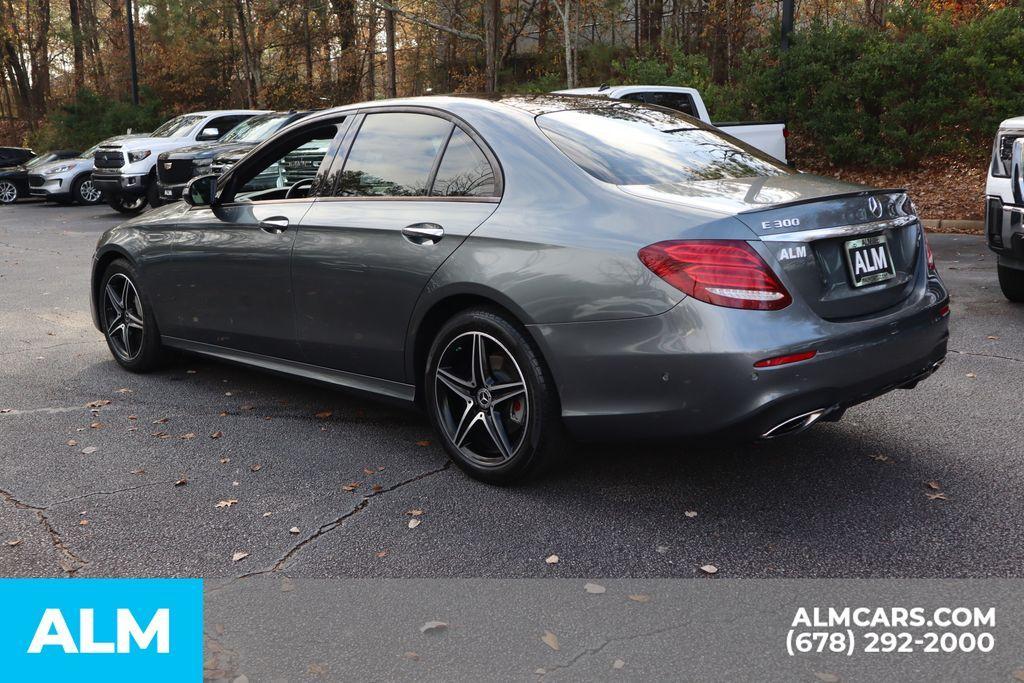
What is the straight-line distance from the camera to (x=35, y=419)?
5.62 m

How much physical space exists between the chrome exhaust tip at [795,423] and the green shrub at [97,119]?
35043mm

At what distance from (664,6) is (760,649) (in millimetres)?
26139

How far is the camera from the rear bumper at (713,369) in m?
3.67

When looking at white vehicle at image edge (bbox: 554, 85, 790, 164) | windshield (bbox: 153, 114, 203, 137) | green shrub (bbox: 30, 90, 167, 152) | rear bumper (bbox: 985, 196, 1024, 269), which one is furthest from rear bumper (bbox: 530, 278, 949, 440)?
green shrub (bbox: 30, 90, 167, 152)

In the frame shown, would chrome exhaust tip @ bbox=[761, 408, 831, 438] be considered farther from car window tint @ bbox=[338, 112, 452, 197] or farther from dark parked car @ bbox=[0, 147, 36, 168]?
dark parked car @ bbox=[0, 147, 36, 168]

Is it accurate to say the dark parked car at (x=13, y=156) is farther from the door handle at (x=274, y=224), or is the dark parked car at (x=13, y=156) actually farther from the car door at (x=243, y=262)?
the door handle at (x=274, y=224)

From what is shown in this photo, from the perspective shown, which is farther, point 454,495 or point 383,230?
point 383,230

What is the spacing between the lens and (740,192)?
13.5 ft

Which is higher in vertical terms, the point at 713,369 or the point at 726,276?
the point at 726,276

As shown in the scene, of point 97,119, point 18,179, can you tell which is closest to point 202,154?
point 18,179

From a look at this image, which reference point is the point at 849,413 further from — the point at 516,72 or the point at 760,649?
the point at 516,72

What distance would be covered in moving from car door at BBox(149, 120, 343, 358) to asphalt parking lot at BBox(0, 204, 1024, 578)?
449mm

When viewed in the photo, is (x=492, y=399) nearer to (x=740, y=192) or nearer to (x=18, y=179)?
(x=740, y=192)

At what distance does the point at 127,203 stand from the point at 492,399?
1848 centimetres
